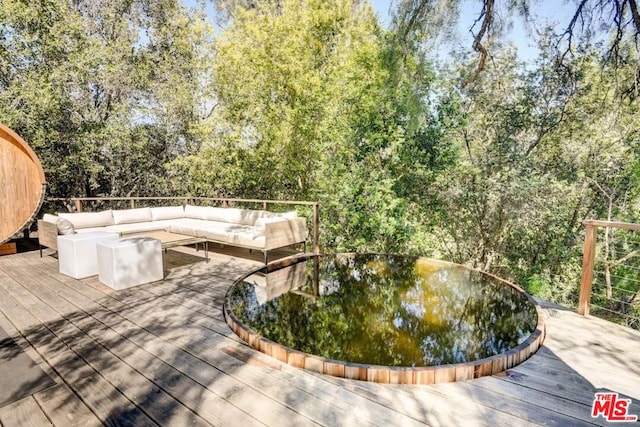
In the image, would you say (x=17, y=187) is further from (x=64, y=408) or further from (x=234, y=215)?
(x=64, y=408)

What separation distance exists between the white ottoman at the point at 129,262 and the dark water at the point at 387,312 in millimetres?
1117

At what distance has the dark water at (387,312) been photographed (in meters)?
2.42

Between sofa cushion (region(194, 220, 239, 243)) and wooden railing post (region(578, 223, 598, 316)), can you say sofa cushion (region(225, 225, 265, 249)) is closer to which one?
sofa cushion (region(194, 220, 239, 243))

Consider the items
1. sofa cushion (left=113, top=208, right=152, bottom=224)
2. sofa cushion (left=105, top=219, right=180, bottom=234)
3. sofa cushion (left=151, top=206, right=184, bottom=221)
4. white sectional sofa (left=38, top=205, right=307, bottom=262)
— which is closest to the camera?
white sectional sofa (left=38, top=205, right=307, bottom=262)

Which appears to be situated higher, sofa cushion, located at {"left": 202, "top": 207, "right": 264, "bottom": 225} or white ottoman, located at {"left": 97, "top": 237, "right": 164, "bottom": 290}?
sofa cushion, located at {"left": 202, "top": 207, "right": 264, "bottom": 225}

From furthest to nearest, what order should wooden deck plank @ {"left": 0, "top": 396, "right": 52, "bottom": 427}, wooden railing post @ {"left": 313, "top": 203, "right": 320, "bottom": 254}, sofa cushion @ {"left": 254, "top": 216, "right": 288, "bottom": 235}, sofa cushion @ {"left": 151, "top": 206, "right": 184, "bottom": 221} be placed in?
1. sofa cushion @ {"left": 151, "top": 206, "right": 184, "bottom": 221}
2. wooden railing post @ {"left": 313, "top": 203, "right": 320, "bottom": 254}
3. sofa cushion @ {"left": 254, "top": 216, "right": 288, "bottom": 235}
4. wooden deck plank @ {"left": 0, "top": 396, "right": 52, "bottom": 427}

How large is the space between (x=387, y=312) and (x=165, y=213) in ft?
15.2

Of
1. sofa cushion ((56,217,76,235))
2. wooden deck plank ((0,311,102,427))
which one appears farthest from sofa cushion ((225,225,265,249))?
wooden deck plank ((0,311,102,427))

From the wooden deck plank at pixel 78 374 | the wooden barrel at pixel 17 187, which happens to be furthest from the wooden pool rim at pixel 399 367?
the wooden barrel at pixel 17 187

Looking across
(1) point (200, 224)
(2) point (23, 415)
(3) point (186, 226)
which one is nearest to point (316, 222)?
(1) point (200, 224)

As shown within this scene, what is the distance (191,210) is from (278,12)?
21.2 ft

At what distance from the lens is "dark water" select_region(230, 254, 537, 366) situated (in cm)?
242

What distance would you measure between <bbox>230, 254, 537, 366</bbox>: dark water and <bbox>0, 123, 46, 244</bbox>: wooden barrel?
13.6ft

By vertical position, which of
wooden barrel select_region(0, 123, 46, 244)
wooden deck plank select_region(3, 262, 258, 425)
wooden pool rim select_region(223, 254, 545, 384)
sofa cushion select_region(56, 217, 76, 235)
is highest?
wooden barrel select_region(0, 123, 46, 244)
